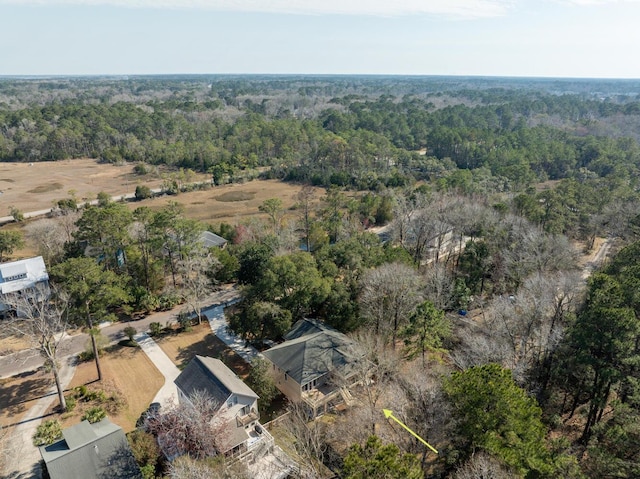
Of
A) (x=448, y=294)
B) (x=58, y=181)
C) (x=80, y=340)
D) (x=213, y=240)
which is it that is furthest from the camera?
(x=58, y=181)

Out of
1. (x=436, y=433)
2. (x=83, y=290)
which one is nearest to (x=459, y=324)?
(x=436, y=433)

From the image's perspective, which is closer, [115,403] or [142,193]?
[115,403]

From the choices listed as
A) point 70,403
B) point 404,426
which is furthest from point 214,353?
point 404,426

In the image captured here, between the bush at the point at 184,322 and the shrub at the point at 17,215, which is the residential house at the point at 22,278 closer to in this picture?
the bush at the point at 184,322

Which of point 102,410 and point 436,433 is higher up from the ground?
point 436,433

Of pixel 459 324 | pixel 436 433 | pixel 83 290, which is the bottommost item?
pixel 459 324

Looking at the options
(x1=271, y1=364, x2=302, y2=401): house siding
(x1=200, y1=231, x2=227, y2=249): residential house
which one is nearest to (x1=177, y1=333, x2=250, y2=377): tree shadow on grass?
(x1=271, y1=364, x2=302, y2=401): house siding

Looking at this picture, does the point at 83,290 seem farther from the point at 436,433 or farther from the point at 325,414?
the point at 436,433

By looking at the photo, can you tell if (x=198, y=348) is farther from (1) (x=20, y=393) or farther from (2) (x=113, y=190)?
(2) (x=113, y=190)
